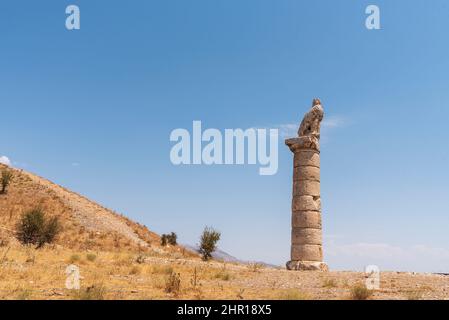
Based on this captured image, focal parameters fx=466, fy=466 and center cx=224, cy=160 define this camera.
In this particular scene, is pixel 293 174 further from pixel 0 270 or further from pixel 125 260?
pixel 0 270

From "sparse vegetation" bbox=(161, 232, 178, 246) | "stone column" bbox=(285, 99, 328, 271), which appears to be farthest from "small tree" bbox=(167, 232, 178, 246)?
"stone column" bbox=(285, 99, 328, 271)

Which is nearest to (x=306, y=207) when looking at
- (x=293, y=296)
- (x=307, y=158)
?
(x=307, y=158)

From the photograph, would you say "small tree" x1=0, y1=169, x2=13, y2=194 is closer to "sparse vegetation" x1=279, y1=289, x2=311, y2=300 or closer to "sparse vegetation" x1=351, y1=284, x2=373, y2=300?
"sparse vegetation" x1=279, y1=289, x2=311, y2=300

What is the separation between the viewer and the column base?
19.6 meters

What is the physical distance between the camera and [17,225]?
30.2 metres

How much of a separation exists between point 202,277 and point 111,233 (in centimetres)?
2302

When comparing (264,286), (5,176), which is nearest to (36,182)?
(5,176)

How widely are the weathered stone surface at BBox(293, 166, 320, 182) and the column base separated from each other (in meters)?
3.73

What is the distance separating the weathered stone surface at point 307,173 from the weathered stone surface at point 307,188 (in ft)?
0.59

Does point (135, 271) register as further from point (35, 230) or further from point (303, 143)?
point (35, 230)

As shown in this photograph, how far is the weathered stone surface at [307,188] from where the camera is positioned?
68.5 feet

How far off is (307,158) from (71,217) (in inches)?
915

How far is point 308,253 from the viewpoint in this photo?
66.0 ft

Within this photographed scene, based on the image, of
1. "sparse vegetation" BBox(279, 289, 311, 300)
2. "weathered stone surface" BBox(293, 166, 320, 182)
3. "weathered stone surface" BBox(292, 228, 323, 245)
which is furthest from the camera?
"weathered stone surface" BBox(293, 166, 320, 182)
